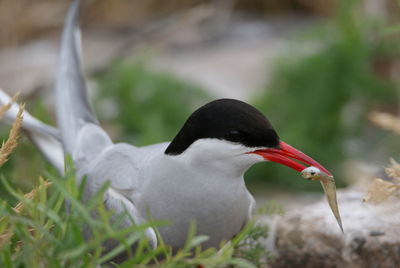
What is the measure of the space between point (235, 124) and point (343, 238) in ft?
2.34

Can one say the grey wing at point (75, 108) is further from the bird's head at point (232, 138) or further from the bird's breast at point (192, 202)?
the bird's head at point (232, 138)

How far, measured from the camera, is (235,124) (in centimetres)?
183

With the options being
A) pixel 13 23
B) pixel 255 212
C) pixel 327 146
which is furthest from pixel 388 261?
pixel 13 23

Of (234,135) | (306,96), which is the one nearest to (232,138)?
(234,135)

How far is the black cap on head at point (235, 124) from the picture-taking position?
5.98 feet

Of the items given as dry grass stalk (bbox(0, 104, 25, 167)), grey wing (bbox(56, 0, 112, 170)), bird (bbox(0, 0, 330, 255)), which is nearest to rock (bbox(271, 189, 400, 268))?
bird (bbox(0, 0, 330, 255))

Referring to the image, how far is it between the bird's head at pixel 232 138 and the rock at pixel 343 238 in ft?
1.55

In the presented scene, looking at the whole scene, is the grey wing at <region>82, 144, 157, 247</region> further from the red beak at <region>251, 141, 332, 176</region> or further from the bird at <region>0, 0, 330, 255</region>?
the red beak at <region>251, 141, 332, 176</region>

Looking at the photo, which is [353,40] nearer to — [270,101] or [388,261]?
[270,101]

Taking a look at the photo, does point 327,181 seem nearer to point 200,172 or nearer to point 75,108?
point 200,172

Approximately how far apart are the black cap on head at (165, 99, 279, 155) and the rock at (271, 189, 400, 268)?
555 mm

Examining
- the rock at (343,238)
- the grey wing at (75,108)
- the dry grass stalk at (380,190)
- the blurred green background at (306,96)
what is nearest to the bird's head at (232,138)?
the dry grass stalk at (380,190)

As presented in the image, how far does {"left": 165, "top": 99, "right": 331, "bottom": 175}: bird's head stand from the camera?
183cm

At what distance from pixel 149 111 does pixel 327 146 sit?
1.44 meters
